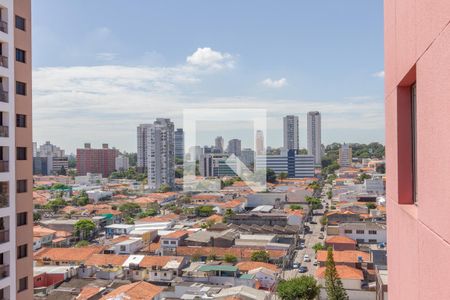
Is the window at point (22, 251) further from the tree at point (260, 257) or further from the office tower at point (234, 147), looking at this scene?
the office tower at point (234, 147)

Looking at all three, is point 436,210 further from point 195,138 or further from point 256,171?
point 256,171

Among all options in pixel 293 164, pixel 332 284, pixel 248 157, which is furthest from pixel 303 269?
pixel 293 164

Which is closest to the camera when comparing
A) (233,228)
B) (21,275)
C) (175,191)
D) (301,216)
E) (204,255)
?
(21,275)

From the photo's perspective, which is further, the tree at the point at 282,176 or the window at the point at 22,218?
the tree at the point at 282,176

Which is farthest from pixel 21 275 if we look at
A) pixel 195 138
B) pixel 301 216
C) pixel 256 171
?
pixel 256 171

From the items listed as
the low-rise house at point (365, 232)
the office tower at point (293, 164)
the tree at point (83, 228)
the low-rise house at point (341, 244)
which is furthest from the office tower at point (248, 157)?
the tree at point (83, 228)

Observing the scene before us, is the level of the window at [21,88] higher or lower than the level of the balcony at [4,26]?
lower
